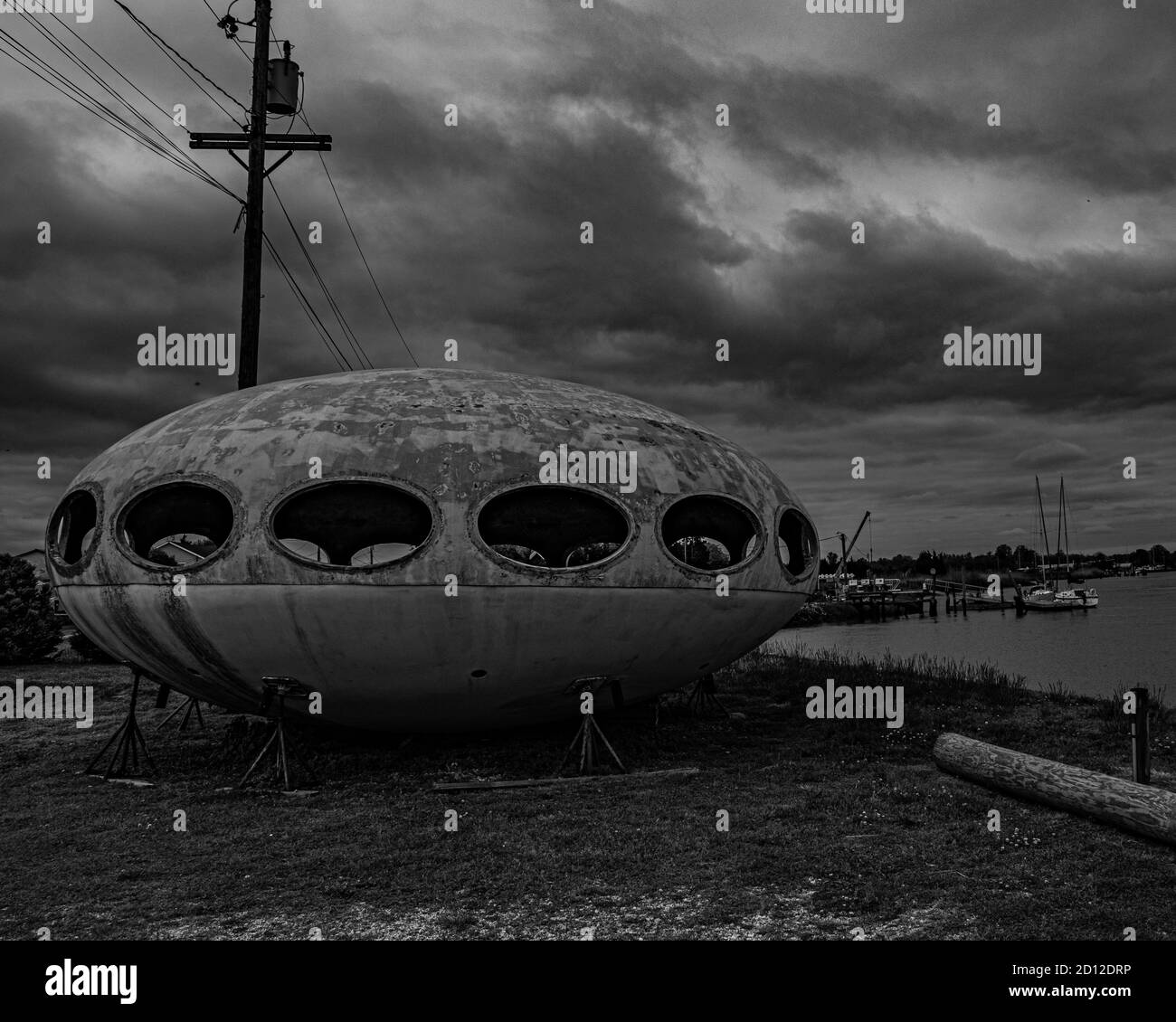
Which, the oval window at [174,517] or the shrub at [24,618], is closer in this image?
the oval window at [174,517]

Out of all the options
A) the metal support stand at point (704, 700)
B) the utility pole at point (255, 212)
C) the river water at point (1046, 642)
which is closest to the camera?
the metal support stand at point (704, 700)

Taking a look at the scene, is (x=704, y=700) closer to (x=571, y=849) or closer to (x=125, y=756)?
(x=571, y=849)

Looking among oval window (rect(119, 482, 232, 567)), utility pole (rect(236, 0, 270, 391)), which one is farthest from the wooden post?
utility pole (rect(236, 0, 270, 391))

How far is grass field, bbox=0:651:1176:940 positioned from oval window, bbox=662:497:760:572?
2944 mm

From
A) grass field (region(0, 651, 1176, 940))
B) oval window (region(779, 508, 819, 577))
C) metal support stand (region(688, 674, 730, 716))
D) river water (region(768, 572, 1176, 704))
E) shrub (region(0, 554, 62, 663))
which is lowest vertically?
river water (region(768, 572, 1176, 704))

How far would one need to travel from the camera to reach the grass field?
7.01 m

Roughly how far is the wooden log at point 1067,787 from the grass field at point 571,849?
0.60 ft

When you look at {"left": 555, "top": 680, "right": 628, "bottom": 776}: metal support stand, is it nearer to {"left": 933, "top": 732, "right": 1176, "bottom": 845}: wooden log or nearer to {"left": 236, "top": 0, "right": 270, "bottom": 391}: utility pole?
{"left": 933, "top": 732, "right": 1176, "bottom": 845}: wooden log

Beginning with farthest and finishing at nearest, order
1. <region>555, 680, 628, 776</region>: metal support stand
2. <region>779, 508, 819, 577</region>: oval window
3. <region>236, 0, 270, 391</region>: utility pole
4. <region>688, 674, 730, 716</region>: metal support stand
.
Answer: <region>236, 0, 270, 391</region>: utility pole, <region>688, 674, 730, 716</region>: metal support stand, <region>779, 508, 819, 577</region>: oval window, <region>555, 680, 628, 776</region>: metal support stand

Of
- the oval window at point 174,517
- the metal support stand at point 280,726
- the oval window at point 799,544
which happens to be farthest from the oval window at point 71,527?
the oval window at point 799,544

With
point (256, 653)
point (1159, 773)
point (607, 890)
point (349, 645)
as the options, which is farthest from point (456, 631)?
point (1159, 773)

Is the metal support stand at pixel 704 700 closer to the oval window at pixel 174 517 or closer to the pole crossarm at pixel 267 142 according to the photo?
the oval window at pixel 174 517

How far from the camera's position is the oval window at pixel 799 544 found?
47.7 ft

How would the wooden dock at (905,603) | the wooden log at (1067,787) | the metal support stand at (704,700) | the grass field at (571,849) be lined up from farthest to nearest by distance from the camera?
the wooden dock at (905,603), the metal support stand at (704,700), the wooden log at (1067,787), the grass field at (571,849)
